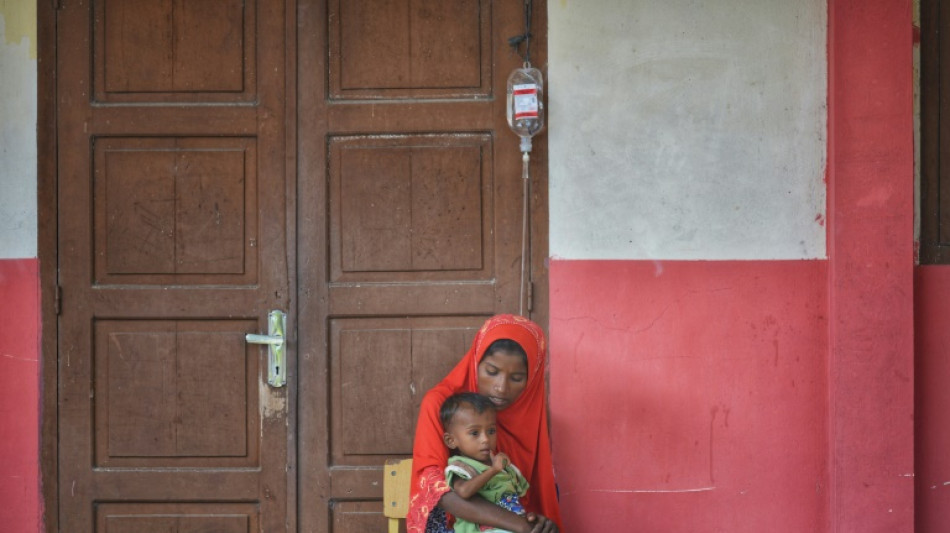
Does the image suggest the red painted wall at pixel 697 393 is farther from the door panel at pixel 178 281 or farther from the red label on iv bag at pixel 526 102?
the door panel at pixel 178 281

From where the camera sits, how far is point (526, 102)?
3.39 m

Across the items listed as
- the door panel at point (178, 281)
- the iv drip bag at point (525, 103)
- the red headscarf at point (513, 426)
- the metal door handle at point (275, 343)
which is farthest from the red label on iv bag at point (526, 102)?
the metal door handle at point (275, 343)

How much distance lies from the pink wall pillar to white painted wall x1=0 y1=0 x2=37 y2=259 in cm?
317

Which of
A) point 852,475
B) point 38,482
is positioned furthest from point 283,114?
point 852,475

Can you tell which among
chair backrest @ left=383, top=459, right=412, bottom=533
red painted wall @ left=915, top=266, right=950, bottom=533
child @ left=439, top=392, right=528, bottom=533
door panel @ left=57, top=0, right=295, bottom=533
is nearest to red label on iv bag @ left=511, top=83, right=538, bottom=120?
door panel @ left=57, top=0, right=295, bottom=533

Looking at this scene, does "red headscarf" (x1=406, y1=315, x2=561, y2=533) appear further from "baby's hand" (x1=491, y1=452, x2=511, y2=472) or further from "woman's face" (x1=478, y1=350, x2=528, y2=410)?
"baby's hand" (x1=491, y1=452, x2=511, y2=472)

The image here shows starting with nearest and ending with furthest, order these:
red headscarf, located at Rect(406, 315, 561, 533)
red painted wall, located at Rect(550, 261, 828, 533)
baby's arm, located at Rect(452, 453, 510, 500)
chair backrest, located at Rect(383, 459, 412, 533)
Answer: baby's arm, located at Rect(452, 453, 510, 500)
red headscarf, located at Rect(406, 315, 561, 533)
chair backrest, located at Rect(383, 459, 412, 533)
red painted wall, located at Rect(550, 261, 828, 533)

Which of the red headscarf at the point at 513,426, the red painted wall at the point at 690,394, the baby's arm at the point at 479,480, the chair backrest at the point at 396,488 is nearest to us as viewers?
the baby's arm at the point at 479,480

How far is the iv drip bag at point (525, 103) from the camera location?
3.39m

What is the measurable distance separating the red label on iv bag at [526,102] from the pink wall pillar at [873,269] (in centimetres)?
116

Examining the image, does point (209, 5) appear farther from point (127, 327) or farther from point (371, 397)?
point (371, 397)

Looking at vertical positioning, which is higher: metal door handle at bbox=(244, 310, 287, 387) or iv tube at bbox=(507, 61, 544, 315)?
iv tube at bbox=(507, 61, 544, 315)

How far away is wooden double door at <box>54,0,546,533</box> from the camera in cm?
355

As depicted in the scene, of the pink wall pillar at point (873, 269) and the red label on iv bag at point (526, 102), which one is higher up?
the red label on iv bag at point (526, 102)
